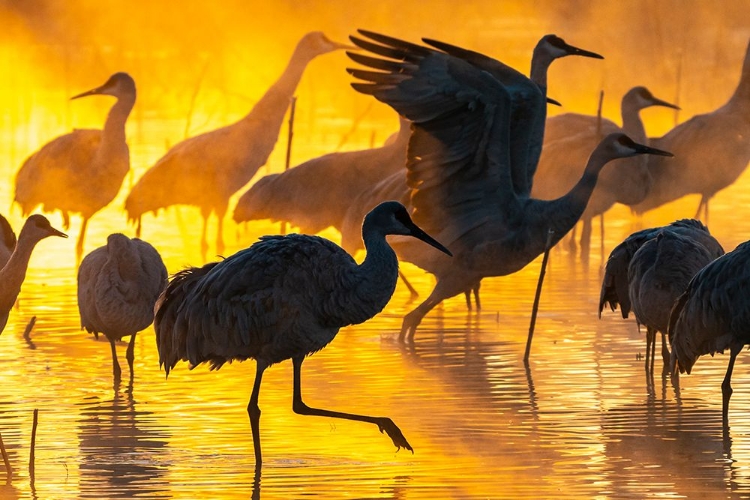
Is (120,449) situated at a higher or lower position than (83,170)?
lower

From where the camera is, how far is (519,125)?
1151cm

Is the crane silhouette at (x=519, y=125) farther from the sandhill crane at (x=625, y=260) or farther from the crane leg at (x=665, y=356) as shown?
the crane leg at (x=665, y=356)

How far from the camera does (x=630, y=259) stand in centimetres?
1138

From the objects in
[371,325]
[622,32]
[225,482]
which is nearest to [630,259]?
[371,325]

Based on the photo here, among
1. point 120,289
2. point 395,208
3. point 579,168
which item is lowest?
point 120,289

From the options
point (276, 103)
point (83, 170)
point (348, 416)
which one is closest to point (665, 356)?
point (348, 416)

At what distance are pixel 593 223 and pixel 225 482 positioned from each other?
10531mm

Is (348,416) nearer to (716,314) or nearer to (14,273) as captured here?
(716,314)

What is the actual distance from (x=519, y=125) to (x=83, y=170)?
6816 millimetres

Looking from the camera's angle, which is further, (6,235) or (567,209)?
(6,235)

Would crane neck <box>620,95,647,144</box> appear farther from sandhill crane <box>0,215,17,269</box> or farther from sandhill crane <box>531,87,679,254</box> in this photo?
sandhill crane <box>0,215,17,269</box>

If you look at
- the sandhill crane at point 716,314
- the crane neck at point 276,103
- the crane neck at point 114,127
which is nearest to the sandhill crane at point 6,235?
the sandhill crane at point 716,314

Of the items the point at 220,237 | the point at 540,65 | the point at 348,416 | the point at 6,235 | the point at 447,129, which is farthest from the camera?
the point at 220,237

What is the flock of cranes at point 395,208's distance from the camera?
30.3 feet
